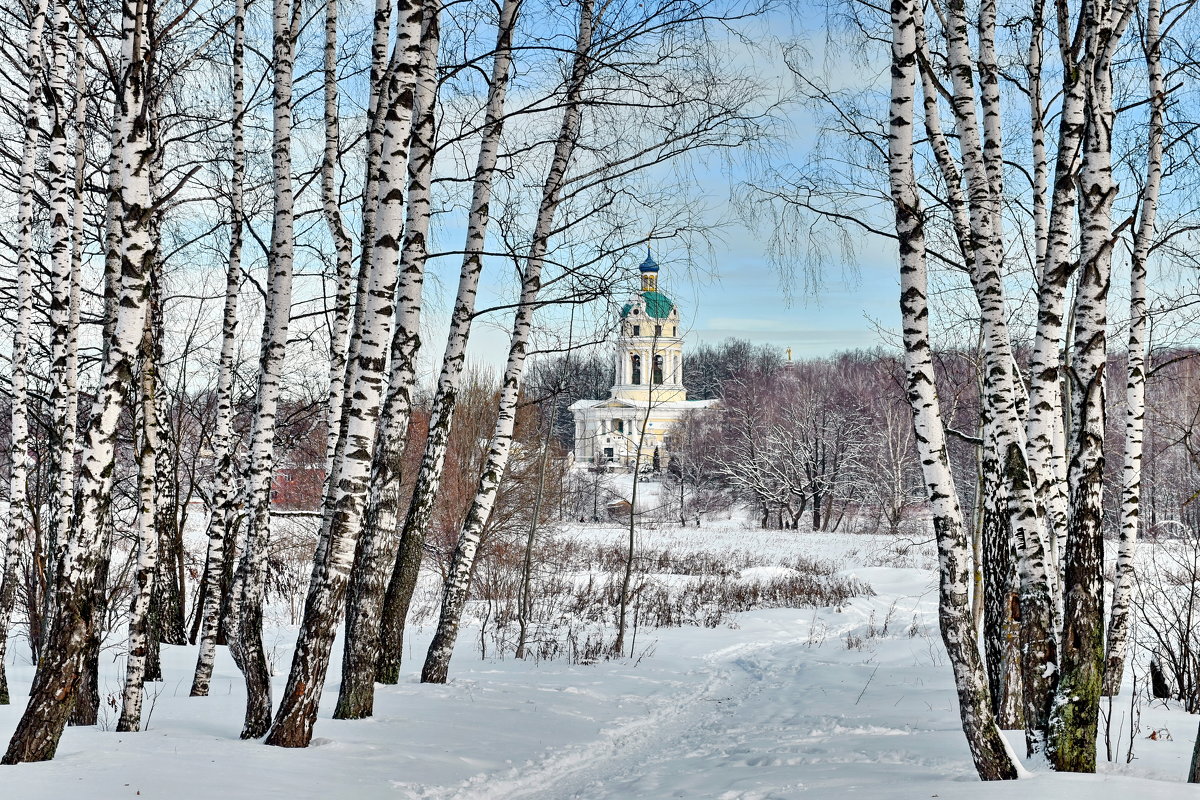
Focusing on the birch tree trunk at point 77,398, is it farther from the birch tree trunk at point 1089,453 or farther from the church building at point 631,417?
the church building at point 631,417

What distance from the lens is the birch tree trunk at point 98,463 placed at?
186 inches

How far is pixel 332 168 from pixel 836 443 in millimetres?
34763

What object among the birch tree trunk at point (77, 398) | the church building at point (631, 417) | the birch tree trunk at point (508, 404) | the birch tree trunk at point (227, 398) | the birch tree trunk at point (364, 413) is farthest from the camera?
the church building at point (631, 417)

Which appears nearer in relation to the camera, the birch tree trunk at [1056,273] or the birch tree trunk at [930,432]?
the birch tree trunk at [930,432]

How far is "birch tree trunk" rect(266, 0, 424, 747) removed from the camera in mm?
5395

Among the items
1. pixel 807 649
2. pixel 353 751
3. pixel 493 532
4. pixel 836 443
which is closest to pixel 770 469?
pixel 836 443

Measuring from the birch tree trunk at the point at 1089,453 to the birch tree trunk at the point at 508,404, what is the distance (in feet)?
16.0

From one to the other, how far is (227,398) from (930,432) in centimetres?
650

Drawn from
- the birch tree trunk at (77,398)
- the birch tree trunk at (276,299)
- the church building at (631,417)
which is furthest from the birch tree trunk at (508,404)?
the church building at (631,417)

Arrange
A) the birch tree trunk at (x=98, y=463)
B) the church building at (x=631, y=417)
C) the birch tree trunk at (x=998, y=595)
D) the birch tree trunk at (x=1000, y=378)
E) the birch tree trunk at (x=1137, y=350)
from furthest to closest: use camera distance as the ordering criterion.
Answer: the church building at (x=631, y=417) → the birch tree trunk at (x=1137, y=350) → the birch tree trunk at (x=998, y=595) → the birch tree trunk at (x=1000, y=378) → the birch tree trunk at (x=98, y=463)

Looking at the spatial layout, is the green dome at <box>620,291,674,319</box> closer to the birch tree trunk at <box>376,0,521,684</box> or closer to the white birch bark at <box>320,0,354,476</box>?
the birch tree trunk at <box>376,0,521,684</box>

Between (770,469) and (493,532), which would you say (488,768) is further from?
(770,469)

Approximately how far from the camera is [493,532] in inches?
746

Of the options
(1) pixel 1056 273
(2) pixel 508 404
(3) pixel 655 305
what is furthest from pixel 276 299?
(1) pixel 1056 273
